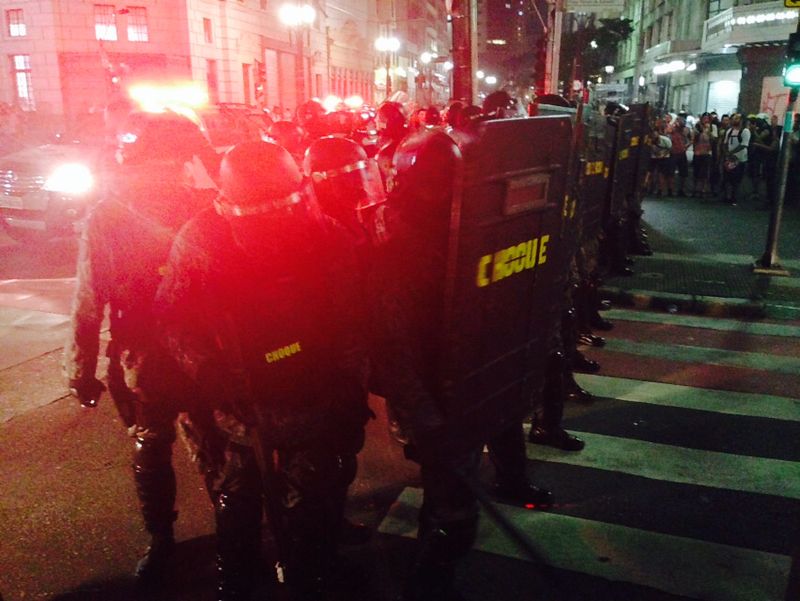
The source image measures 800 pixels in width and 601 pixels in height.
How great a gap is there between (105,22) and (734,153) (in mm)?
26665

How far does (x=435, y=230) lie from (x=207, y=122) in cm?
1299

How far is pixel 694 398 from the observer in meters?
5.61

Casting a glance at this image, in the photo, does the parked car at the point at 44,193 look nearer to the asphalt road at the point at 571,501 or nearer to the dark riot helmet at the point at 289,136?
the dark riot helmet at the point at 289,136

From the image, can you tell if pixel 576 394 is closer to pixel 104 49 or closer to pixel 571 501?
pixel 571 501

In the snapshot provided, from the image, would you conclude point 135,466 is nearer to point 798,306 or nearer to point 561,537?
point 561,537

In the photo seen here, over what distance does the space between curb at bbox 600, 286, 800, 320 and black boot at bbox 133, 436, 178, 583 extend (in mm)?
6770

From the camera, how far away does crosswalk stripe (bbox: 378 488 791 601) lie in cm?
326

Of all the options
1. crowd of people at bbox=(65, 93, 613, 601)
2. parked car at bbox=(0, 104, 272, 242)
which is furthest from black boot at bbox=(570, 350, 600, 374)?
parked car at bbox=(0, 104, 272, 242)

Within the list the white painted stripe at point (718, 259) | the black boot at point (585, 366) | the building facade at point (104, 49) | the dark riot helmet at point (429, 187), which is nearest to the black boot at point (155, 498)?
the dark riot helmet at point (429, 187)

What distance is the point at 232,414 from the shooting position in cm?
271

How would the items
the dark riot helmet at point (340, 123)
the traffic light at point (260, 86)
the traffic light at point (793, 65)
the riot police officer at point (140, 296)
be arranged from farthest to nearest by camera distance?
1. the traffic light at point (260, 86)
2. the dark riot helmet at point (340, 123)
3. the traffic light at point (793, 65)
4. the riot police officer at point (140, 296)

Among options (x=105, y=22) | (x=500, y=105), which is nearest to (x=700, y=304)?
(x=500, y=105)

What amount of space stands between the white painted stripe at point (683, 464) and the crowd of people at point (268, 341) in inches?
77.1

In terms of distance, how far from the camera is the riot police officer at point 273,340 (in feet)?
8.36
